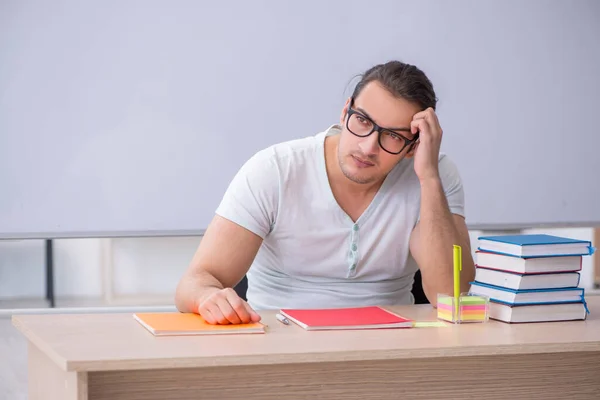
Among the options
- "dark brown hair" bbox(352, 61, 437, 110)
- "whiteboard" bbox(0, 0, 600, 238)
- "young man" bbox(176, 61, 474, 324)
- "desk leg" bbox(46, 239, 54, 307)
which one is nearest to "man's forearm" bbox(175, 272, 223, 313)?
"young man" bbox(176, 61, 474, 324)

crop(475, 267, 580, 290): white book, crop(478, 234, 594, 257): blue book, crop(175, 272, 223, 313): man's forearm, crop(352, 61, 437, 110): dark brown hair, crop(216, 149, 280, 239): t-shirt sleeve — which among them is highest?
crop(352, 61, 437, 110): dark brown hair

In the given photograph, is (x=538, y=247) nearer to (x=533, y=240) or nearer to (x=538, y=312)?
(x=533, y=240)

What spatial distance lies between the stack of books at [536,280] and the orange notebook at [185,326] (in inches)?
21.3

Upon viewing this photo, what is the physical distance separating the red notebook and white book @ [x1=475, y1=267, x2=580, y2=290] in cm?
25

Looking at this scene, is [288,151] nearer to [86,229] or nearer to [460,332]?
[460,332]

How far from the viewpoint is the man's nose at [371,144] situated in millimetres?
1953

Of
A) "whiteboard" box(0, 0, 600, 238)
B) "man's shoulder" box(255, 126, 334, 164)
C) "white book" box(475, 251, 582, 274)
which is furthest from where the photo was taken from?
"whiteboard" box(0, 0, 600, 238)

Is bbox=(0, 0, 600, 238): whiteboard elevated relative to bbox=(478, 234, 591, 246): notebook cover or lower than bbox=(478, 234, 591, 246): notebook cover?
elevated

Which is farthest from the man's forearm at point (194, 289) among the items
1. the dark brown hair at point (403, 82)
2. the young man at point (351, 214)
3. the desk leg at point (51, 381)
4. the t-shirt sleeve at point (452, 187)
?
the t-shirt sleeve at point (452, 187)

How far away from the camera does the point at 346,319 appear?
1670 mm

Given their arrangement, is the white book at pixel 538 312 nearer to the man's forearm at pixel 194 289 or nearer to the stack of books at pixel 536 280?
the stack of books at pixel 536 280

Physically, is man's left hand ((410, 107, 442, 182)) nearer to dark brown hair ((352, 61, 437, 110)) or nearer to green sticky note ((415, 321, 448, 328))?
dark brown hair ((352, 61, 437, 110))

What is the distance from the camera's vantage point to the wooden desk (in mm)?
1360

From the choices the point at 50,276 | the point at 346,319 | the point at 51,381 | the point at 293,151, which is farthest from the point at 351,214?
the point at 50,276
